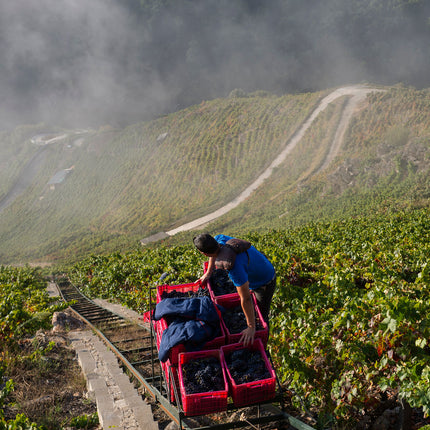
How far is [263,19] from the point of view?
9012cm

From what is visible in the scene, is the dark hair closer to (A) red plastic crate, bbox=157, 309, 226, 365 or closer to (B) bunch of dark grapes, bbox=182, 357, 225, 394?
(A) red plastic crate, bbox=157, 309, 226, 365

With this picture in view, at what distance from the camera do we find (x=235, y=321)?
397 cm

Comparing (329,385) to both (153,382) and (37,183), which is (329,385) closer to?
(153,382)

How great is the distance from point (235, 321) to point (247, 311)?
0.50m

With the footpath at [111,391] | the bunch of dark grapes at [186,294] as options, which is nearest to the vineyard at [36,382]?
the footpath at [111,391]

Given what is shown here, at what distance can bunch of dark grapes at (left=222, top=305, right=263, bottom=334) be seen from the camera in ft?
12.7

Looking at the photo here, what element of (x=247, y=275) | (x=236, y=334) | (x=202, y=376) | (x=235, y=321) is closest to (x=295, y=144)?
(x=235, y=321)

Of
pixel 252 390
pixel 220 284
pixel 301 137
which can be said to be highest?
pixel 220 284

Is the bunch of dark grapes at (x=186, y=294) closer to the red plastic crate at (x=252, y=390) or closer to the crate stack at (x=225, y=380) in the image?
the crate stack at (x=225, y=380)

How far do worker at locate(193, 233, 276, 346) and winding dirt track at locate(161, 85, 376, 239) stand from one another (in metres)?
38.4

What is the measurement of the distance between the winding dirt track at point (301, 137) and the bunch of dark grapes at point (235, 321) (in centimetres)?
3847

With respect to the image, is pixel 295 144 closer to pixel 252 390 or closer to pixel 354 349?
pixel 354 349

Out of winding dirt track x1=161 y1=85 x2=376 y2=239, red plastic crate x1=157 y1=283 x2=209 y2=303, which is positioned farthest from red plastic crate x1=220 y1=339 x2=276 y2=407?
winding dirt track x1=161 y1=85 x2=376 y2=239

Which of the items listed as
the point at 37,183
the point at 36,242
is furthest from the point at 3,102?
the point at 36,242
